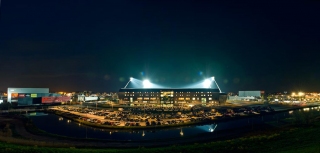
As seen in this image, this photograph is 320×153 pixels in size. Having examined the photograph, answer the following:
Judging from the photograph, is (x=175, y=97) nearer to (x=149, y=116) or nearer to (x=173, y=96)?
(x=173, y=96)

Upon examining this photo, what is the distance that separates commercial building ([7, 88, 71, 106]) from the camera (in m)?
36.3

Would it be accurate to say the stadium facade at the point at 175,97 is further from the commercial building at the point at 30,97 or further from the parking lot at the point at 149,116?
the parking lot at the point at 149,116

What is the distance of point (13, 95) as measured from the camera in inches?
1527

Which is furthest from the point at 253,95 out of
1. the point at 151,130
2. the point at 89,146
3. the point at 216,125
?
the point at 89,146

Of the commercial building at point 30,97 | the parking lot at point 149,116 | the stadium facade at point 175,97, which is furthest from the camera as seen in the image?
the stadium facade at point 175,97

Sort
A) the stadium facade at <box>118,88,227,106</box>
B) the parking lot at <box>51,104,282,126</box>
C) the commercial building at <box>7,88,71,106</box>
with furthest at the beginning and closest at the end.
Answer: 1. the stadium facade at <box>118,88,227,106</box>
2. the commercial building at <box>7,88,71,106</box>
3. the parking lot at <box>51,104,282,126</box>

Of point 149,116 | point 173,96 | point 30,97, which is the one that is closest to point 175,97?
point 173,96

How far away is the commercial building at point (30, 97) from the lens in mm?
36275

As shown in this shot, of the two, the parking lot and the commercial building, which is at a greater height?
the commercial building

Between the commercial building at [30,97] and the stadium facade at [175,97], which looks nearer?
the commercial building at [30,97]

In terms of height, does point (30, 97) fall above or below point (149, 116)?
above

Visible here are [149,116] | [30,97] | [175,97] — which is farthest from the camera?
[175,97]

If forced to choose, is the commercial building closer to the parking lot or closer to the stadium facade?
the stadium facade

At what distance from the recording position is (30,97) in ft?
120
